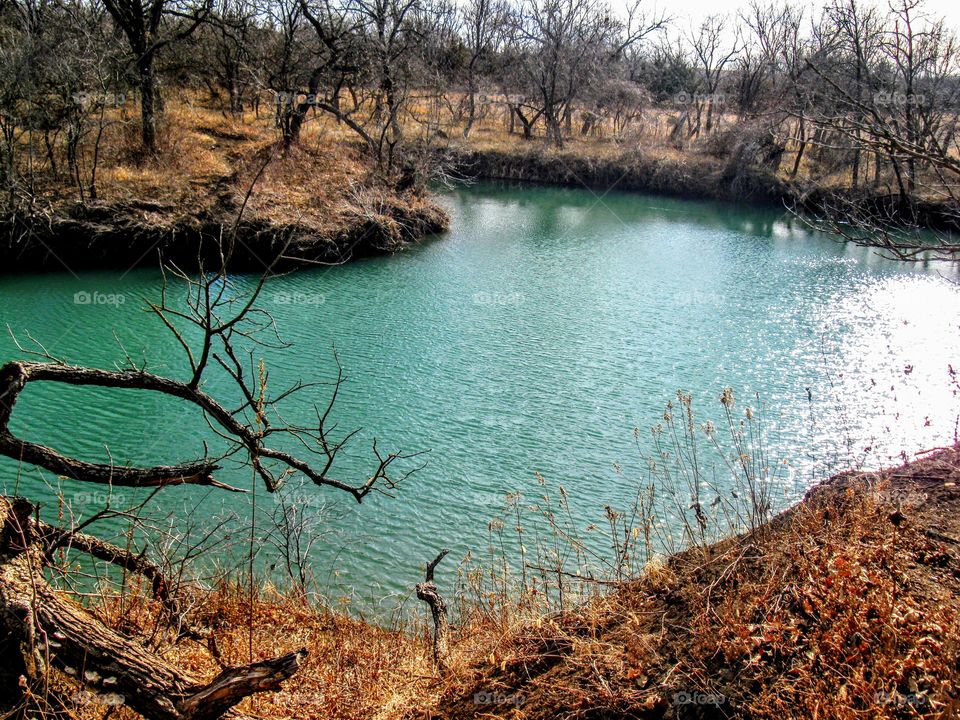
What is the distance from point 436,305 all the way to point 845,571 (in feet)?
40.6

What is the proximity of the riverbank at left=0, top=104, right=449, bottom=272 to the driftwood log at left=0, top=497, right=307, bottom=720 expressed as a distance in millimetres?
13515

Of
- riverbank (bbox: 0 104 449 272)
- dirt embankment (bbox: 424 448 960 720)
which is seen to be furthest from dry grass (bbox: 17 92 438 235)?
dirt embankment (bbox: 424 448 960 720)

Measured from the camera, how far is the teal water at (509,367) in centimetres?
798

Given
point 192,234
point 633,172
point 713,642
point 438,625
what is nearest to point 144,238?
point 192,234

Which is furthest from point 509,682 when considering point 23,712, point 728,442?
point 728,442

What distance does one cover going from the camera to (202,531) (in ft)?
A: 23.5

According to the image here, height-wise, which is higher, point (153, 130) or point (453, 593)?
point (153, 130)

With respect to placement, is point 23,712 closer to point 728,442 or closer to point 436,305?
point 728,442

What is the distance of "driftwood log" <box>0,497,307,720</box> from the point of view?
308cm

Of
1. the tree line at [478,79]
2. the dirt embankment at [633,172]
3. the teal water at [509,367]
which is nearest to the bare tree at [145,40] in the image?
the tree line at [478,79]

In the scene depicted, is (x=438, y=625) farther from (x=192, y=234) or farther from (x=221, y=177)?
(x=221, y=177)

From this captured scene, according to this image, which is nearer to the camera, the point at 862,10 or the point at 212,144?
the point at 862,10

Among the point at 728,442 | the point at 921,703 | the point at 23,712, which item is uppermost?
the point at 921,703

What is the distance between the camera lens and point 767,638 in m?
3.68
